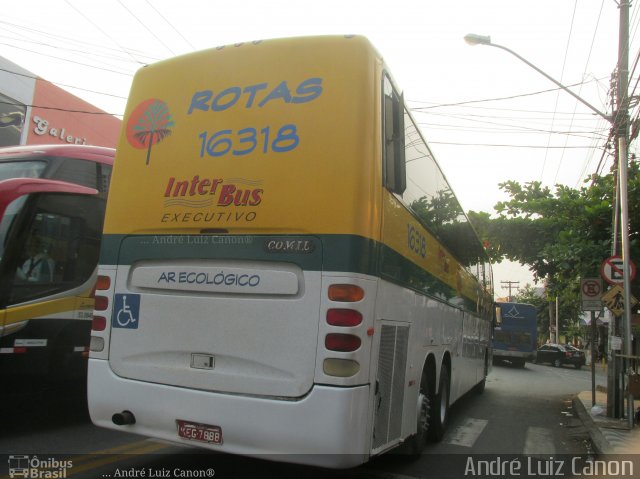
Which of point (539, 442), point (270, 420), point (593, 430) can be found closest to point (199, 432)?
point (270, 420)

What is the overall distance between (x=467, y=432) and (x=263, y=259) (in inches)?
218

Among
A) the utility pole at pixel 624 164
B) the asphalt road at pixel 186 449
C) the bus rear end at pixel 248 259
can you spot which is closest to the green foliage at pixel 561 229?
the utility pole at pixel 624 164

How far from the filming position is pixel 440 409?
22.4ft

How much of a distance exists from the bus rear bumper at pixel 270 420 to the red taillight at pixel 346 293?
0.63 metres

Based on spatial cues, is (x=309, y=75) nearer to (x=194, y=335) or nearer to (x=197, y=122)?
(x=197, y=122)

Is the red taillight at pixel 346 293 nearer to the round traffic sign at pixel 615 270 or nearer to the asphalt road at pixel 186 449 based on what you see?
the asphalt road at pixel 186 449

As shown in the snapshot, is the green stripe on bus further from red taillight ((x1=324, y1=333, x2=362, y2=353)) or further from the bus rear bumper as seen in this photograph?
the bus rear bumper

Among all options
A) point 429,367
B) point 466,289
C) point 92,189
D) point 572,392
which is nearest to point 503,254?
point 572,392

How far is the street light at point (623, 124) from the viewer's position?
9414 millimetres

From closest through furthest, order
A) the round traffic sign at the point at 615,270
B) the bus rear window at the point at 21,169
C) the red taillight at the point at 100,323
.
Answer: the red taillight at the point at 100,323
the bus rear window at the point at 21,169
the round traffic sign at the point at 615,270

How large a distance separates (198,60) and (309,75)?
1.20 m

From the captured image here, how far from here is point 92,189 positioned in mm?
6688

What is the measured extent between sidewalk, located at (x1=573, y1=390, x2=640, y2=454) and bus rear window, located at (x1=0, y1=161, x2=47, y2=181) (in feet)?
26.5

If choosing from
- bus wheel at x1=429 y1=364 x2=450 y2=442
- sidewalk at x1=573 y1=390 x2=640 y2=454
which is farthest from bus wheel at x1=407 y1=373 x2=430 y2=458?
sidewalk at x1=573 y1=390 x2=640 y2=454
